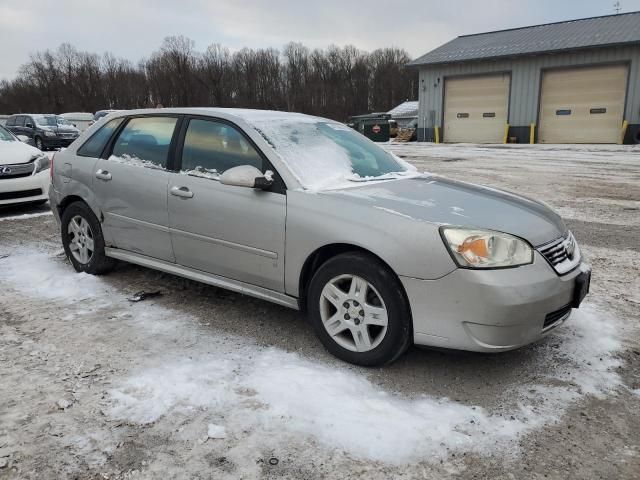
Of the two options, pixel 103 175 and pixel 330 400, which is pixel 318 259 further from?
pixel 103 175

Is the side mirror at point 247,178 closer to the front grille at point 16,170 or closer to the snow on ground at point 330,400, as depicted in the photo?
the snow on ground at point 330,400

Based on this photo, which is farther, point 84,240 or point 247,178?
point 84,240

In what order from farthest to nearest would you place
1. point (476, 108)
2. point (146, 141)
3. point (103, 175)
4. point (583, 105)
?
1. point (476, 108)
2. point (583, 105)
3. point (103, 175)
4. point (146, 141)

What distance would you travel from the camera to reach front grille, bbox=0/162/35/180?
745cm

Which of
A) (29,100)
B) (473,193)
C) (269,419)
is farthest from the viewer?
(29,100)

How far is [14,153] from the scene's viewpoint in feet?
25.5

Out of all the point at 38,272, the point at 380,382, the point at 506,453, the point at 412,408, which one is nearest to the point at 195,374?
the point at 380,382

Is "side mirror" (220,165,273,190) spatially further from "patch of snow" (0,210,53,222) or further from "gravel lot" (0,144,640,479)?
"patch of snow" (0,210,53,222)

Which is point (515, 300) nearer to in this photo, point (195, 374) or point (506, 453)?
point (506, 453)

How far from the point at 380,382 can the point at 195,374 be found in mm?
1088

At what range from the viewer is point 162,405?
2740 millimetres

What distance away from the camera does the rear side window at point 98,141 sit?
15.4 ft

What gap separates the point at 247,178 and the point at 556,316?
206 centimetres

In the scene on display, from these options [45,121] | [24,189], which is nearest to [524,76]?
[45,121]
